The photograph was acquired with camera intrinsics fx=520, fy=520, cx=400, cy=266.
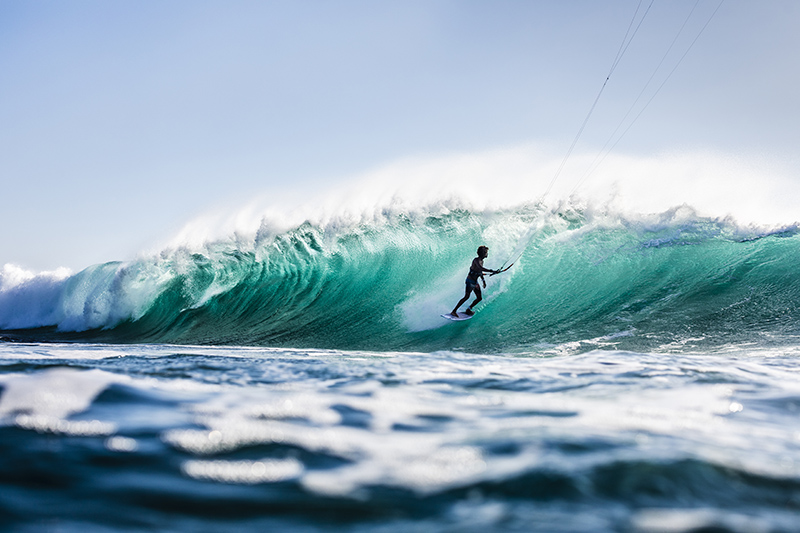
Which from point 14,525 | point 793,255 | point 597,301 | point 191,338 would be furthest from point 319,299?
point 14,525

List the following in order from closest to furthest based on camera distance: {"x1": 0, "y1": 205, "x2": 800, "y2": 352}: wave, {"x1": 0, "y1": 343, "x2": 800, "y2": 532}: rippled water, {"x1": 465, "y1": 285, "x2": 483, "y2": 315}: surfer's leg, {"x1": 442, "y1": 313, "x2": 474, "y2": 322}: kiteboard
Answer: {"x1": 0, "y1": 343, "x2": 800, "y2": 532}: rippled water, {"x1": 0, "y1": 205, "x2": 800, "y2": 352}: wave, {"x1": 465, "y1": 285, "x2": 483, "y2": 315}: surfer's leg, {"x1": 442, "y1": 313, "x2": 474, "y2": 322}: kiteboard

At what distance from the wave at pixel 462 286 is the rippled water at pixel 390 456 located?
4.69 metres

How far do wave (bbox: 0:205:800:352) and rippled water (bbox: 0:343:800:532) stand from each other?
469 centimetres

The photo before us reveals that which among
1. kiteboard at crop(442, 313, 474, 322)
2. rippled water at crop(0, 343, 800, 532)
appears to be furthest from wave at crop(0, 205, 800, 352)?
rippled water at crop(0, 343, 800, 532)

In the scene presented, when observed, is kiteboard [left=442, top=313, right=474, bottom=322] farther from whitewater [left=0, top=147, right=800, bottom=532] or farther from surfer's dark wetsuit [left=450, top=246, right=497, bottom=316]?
whitewater [left=0, top=147, right=800, bottom=532]

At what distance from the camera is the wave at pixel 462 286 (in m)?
8.20

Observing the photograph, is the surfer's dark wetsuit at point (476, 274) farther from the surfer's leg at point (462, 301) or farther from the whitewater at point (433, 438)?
the whitewater at point (433, 438)

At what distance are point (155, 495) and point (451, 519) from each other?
2.69 ft

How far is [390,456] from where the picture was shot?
1815mm

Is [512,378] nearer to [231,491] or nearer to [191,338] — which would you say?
[231,491]

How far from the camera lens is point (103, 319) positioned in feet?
45.3

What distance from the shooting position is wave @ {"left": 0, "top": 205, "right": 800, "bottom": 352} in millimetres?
8203

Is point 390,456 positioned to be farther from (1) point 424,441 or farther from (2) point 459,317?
(2) point 459,317

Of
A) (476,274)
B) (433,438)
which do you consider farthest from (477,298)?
(433,438)
